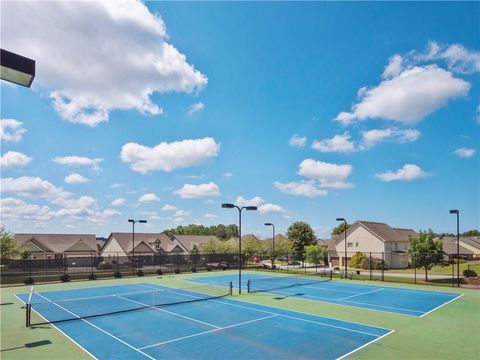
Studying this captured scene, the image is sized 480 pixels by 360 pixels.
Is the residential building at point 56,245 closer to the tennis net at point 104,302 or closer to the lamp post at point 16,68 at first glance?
the tennis net at point 104,302

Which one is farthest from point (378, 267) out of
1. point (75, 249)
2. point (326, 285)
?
point (75, 249)

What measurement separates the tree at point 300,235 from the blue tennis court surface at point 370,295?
125 feet

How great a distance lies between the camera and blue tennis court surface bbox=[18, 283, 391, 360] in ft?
45.6

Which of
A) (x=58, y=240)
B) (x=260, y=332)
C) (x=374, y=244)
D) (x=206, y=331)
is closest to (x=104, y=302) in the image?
(x=206, y=331)

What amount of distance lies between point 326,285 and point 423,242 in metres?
11.1

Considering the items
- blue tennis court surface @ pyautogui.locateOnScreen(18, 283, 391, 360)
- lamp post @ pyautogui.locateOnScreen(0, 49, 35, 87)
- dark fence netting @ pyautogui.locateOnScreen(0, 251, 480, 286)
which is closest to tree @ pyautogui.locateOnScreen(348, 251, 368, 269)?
dark fence netting @ pyautogui.locateOnScreen(0, 251, 480, 286)

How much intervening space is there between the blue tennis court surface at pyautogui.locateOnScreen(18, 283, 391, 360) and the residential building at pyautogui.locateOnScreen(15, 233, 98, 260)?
1934 inches

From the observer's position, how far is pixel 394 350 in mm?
14141

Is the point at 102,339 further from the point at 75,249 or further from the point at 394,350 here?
the point at 75,249

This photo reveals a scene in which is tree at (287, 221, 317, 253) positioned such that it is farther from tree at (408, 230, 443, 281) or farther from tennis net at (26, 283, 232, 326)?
tennis net at (26, 283, 232, 326)

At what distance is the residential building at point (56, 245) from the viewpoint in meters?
67.1

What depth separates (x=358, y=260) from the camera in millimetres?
56938

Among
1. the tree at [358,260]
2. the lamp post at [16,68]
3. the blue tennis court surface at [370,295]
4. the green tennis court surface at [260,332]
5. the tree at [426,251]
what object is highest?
the lamp post at [16,68]

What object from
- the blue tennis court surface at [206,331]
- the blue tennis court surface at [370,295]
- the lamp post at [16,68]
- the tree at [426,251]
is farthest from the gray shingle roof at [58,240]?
the lamp post at [16,68]
